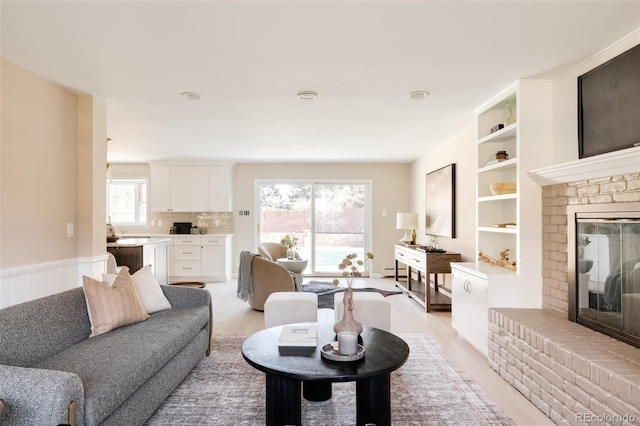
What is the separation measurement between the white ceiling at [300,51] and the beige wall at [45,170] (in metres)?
0.20

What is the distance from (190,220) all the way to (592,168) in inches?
268

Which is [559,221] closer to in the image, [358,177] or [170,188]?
[358,177]

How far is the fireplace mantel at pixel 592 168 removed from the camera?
203 cm

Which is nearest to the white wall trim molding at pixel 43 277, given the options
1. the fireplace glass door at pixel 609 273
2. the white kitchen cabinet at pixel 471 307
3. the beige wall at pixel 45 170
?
the beige wall at pixel 45 170

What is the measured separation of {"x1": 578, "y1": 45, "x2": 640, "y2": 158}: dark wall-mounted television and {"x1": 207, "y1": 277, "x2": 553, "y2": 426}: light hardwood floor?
1.78 meters

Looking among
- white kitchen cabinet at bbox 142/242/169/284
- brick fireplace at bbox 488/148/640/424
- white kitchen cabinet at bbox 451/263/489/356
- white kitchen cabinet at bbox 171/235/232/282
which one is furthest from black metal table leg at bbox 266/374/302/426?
white kitchen cabinet at bbox 171/235/232/282

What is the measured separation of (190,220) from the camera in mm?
7512

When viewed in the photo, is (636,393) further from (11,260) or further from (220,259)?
(220,259)

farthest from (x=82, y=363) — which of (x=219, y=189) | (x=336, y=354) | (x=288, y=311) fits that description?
(x=219, y=189)

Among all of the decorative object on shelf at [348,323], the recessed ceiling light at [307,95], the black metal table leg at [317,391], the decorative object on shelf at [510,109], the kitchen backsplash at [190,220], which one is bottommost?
the black metal table leg at [317,391]

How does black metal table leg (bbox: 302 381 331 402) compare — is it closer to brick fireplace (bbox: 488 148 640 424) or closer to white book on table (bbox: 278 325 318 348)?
white book on table (bbox: 278 325 318 348)

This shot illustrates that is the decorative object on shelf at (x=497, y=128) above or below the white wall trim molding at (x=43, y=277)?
above

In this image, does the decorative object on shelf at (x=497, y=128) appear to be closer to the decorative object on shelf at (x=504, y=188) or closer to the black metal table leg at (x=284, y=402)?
the decorative object on shelf at (x=504, y=188)

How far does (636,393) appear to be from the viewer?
167cm
